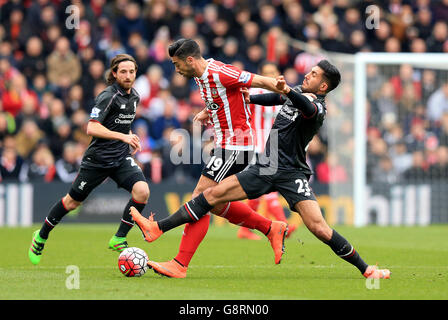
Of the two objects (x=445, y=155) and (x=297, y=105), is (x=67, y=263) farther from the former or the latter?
(x=445, y=155)

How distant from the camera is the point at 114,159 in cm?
968

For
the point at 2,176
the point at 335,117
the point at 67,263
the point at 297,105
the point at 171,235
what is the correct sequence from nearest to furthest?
the point at 297,105 → the point at 67,263 → the point at 171,235 → the point at 2,176 → the point at 335,117

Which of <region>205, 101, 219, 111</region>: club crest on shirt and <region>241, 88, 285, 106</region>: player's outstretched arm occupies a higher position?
<region>241, 88, 285, 106</region>: player's outstretched arm

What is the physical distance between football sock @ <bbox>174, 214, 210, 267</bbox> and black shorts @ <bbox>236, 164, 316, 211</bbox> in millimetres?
521

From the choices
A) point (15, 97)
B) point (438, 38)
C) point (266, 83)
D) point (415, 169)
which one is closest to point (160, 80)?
point (15, 97)

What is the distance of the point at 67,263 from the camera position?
30.4 feet

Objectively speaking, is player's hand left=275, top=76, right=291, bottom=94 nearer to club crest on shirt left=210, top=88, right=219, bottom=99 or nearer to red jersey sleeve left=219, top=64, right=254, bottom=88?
red jersey sleeve left=219, top=64, right=254, bottom=88

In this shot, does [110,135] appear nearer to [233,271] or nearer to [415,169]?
[233,271]

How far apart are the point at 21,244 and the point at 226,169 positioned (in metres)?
4.82

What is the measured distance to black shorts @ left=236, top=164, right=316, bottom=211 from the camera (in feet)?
25.4

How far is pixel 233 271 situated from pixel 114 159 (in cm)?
214

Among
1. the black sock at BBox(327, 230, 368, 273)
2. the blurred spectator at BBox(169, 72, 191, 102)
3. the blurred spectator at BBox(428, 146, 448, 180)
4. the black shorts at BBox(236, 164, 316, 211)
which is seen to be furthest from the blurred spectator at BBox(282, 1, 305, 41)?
the black sock at BBox(327, 230, 368, 273)

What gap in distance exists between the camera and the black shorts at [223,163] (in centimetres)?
802

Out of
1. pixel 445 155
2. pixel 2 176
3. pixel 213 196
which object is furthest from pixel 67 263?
pixel 445 155
